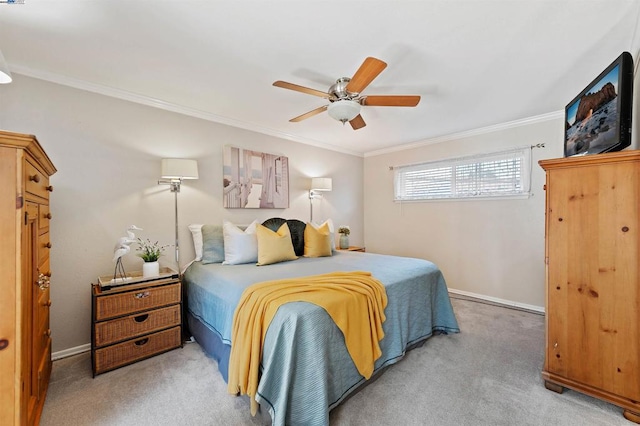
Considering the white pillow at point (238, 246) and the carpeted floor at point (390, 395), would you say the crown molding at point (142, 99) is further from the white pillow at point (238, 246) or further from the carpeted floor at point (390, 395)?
the carpeted floor at point (390, 395)

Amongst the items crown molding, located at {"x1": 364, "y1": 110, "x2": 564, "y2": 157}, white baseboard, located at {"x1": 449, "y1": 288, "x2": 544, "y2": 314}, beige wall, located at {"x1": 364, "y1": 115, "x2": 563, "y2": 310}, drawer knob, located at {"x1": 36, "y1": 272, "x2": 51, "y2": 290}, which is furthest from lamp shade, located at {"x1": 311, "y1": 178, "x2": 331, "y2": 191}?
drawer knob, located at {"x1": 36, "y1": 272, "x2": 51, "y2": 290}

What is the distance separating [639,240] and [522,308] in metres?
2.27

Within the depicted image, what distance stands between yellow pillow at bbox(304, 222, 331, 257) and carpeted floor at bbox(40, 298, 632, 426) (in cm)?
142

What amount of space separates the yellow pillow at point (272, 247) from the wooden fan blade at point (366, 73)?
161cm

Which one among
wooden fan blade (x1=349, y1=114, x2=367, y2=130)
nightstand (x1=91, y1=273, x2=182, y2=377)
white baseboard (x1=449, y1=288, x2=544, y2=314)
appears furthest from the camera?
white baseboard (x1=449, y1=288, x2=544, y2=314)

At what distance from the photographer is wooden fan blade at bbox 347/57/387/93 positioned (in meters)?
1.69

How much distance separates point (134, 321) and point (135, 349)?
232 millimetres

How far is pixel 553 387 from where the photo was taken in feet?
6.07

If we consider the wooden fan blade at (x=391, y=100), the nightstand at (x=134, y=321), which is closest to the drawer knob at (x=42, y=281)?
the nightstand at (x=134, y=321)

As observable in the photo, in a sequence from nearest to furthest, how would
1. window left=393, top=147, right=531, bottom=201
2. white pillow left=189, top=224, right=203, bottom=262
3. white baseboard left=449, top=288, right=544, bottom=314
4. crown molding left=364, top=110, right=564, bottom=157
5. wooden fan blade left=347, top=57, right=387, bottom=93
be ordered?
wooden fan blade left=347, top=57, right=387, bottom=93 → white pillow left=189, top=224, right=203, bottom=262 → crown molding left=364, top=110, right=564, bottom=157 → white baseboard left=449, top=288, right=544, bottom=314 → window left=393, top=147, right=531, bottom=201

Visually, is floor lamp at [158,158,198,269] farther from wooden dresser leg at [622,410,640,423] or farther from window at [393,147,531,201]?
wooden dresser leg at [622,410,640,423]

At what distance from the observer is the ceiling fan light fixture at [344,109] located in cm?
225

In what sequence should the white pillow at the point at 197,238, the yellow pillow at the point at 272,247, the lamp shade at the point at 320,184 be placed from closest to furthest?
the yellow pillow at the point at 272,247
the white pillow at the point at 197,238
the lamp shade at the point at 320,184

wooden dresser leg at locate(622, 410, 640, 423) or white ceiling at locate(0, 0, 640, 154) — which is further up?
white ceiling at locate(0, 0, 640, 154)
